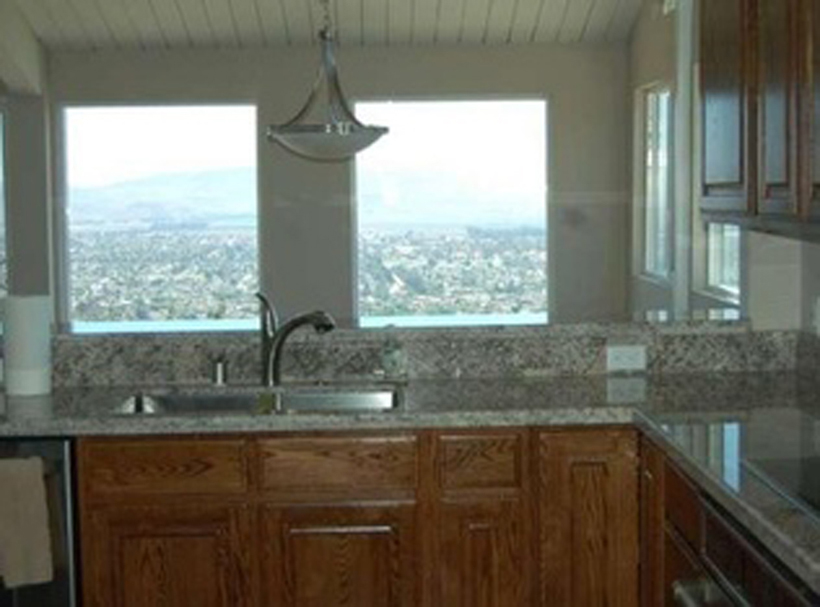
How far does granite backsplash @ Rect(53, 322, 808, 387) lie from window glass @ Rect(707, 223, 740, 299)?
0.21 metres

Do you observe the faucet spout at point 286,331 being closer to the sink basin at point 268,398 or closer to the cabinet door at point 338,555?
the sink basin at point 268,398

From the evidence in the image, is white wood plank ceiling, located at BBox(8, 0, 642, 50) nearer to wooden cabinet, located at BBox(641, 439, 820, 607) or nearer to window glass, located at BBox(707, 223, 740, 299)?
window glass, located at BBox(707, 223, 740, 299)

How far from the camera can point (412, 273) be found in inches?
164

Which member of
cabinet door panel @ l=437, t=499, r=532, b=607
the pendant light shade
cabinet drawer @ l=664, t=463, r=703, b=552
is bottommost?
cabinet door panel @ l=437, t=499, r=532, b=607

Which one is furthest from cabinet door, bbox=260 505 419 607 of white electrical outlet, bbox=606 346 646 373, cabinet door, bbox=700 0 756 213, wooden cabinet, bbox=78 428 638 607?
cabinet door, bbox=700 0 756 213

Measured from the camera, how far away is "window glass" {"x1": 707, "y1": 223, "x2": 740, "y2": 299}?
395 cm

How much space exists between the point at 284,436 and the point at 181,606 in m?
0.52

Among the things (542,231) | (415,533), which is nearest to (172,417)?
(415,533)

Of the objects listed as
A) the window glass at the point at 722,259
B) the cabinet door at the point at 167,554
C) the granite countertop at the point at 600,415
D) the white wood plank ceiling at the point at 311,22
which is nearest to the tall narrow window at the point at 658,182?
the window glass at the point at 722,259

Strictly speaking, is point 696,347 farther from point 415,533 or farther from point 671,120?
point 415,533

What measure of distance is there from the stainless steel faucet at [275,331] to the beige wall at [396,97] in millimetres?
281

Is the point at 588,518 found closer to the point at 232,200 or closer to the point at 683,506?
the point at 683,506

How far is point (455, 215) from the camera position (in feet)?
13.7

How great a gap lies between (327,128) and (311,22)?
0.33 m
